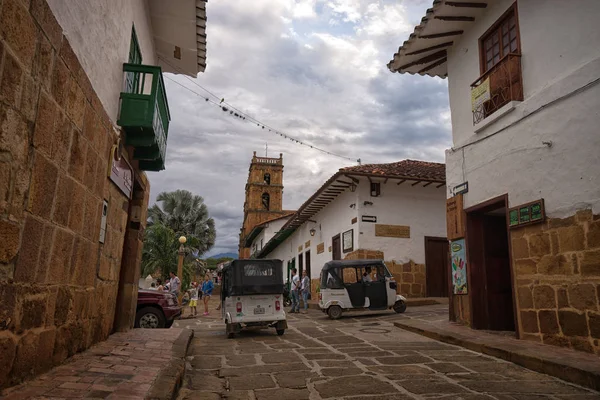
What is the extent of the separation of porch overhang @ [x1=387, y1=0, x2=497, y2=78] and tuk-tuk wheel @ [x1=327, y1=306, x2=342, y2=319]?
257 inches

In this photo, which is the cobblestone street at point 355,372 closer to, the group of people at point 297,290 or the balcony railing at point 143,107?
the balcony railing at point 143,107

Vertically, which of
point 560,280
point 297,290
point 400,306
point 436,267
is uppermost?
point 436,267

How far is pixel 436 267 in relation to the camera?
1617 centimetres

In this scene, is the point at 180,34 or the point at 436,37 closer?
the point at 436,37

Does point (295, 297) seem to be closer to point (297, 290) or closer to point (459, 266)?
point (297, 290)

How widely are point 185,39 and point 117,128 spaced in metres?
4.41

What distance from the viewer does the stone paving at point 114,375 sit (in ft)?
11.9

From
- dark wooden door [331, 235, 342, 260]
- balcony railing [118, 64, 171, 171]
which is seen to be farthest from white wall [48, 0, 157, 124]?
dark wooden door [331, 235, 342, 260]

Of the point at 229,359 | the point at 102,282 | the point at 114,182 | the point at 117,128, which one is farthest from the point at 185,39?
the point at 229,359

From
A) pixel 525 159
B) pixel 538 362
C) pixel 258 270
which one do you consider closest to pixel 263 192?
pixel 258 270

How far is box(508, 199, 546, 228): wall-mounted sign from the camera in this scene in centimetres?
702

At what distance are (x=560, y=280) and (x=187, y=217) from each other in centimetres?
3158

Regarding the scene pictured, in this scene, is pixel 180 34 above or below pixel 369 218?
above

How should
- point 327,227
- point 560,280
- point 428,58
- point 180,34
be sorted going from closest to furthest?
1. point 560,280
2. point 180,34
3. point 428,58
4. point 327,227
